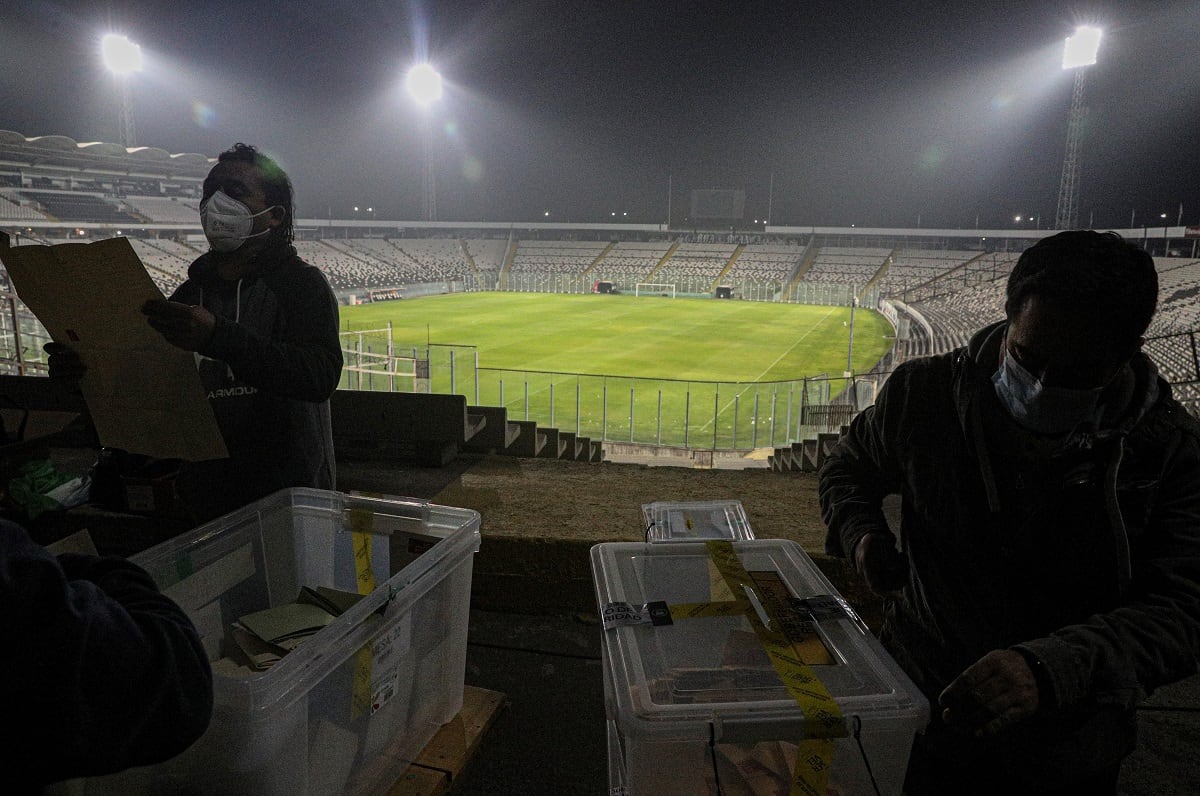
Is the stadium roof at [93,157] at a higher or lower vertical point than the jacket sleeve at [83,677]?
higher

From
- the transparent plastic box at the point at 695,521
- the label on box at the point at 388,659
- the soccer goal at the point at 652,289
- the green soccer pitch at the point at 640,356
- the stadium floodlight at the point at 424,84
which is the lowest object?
the green soccer pitch at the point at 640,356

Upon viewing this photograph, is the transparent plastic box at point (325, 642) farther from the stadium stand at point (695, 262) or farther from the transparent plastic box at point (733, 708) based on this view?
the stadium stand at point (695, 262)

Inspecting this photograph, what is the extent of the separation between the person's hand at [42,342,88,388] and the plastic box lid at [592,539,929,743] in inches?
70.2

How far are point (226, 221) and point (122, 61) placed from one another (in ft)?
190

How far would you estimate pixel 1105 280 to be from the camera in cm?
136

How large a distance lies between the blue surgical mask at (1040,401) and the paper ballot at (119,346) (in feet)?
7.24

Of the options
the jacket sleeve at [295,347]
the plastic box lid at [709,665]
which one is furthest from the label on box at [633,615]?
the jacket sleeve at [295,347]

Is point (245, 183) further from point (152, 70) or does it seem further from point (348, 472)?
point (152, 70)

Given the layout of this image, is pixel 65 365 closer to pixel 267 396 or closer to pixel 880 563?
pixel 267 396

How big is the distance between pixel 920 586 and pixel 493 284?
70.0 meters

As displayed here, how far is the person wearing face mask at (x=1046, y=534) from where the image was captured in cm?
135

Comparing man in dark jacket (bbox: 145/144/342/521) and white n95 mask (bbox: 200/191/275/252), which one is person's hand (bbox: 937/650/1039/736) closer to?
man in dark jacket (bbox: 145/144/342/521)

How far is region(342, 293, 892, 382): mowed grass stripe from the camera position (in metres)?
27.0

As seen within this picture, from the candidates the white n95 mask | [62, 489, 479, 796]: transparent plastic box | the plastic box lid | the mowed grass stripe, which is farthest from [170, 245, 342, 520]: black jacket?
the mowed grass stripe
